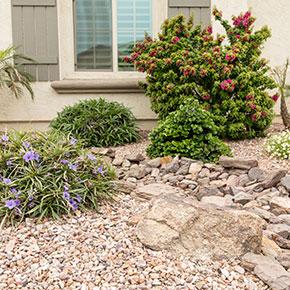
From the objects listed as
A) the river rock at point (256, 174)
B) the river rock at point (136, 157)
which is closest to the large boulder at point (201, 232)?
the river rock at point (256, 174)

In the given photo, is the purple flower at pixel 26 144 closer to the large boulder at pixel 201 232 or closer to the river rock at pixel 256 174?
the large boulder at pixel 201 232

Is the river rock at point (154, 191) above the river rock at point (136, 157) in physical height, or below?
below

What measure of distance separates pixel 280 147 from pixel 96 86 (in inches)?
106

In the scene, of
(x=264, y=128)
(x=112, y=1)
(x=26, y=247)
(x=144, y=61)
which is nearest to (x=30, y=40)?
(x=112, y=1)

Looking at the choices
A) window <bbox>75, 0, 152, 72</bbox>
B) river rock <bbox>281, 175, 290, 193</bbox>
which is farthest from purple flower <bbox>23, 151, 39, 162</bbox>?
window <bbox>75, 0, 152, 72</bbox>

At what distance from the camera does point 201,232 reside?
2.50 meters

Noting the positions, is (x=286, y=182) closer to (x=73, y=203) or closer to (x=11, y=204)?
(x=73, y=203)

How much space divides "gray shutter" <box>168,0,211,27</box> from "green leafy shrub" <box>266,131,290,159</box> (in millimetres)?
2202

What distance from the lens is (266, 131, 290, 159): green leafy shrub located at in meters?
4.63

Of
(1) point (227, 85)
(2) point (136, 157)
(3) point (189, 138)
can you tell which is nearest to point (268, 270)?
(3) point (189, 138)

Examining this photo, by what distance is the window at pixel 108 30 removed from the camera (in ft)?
Answer: 20.8

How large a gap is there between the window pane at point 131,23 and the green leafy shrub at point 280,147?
257 cm

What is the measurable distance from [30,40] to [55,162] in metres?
3.46

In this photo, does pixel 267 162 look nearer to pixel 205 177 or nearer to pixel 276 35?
pixel 205 177
